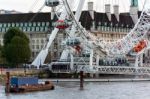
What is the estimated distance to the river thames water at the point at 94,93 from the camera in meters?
63.4

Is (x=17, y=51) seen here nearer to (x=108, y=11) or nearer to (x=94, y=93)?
(x=108, y=11)

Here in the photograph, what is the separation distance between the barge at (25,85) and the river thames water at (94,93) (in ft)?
3.74

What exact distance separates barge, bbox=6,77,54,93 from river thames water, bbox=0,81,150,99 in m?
1.14

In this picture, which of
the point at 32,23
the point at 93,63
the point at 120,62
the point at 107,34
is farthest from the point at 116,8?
the point at 93,63

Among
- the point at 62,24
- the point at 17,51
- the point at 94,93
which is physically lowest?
the point at 94,93

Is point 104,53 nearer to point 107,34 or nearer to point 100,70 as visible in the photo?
point 100,70

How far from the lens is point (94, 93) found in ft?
221

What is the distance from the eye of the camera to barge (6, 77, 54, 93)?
70.0 meters

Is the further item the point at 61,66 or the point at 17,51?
the point at 17,51

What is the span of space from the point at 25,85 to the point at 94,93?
8.56 metres

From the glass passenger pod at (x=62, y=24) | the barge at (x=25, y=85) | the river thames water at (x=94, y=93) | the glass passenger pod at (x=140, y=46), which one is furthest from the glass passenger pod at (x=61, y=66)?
the barge at (x=25, y=85)

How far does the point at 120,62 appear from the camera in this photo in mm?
107188

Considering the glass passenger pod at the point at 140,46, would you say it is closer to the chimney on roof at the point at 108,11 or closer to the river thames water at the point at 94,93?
the river thames water at the point at 94,93

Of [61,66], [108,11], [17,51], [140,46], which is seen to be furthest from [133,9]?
[140,46]
